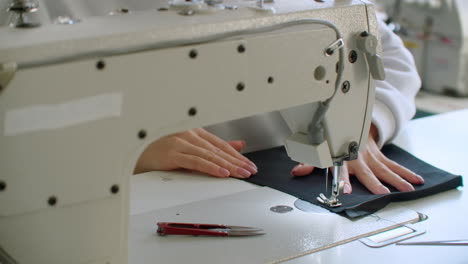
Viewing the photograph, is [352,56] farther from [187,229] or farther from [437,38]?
[437,38]

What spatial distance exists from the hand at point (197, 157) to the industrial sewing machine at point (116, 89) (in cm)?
38

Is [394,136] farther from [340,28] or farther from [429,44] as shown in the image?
[429,44]

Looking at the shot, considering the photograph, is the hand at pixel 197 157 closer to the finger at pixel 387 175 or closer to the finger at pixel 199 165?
the finger at pixel 199 165

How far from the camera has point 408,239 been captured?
117 cm

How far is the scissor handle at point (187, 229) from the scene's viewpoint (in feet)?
3.80

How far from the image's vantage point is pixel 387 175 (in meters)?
1.41

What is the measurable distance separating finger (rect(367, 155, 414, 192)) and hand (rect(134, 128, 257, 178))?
24cm

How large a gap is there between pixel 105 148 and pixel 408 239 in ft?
1.78

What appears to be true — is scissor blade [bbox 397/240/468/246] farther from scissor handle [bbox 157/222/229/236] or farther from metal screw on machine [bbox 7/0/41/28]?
metal screw on machine [bbox 7/0/41/28]

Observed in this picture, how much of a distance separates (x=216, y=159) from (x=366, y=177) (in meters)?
0.30

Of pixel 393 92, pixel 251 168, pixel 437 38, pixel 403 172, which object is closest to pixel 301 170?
pixel 251 168

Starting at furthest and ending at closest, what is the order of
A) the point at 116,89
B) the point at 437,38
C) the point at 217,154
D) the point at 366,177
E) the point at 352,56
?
1. the point at 437,38
2. the point at 217,154
3. the point at 366,177
4. the point at 352,56
5. the point at 116,89

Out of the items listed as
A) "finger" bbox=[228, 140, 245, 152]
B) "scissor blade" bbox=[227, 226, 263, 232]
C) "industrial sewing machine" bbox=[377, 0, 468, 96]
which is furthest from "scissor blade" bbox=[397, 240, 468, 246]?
"industrial sewing machine" bbox=[377, 0, 468, 96]

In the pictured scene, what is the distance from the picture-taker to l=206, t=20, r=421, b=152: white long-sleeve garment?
5.18ft
